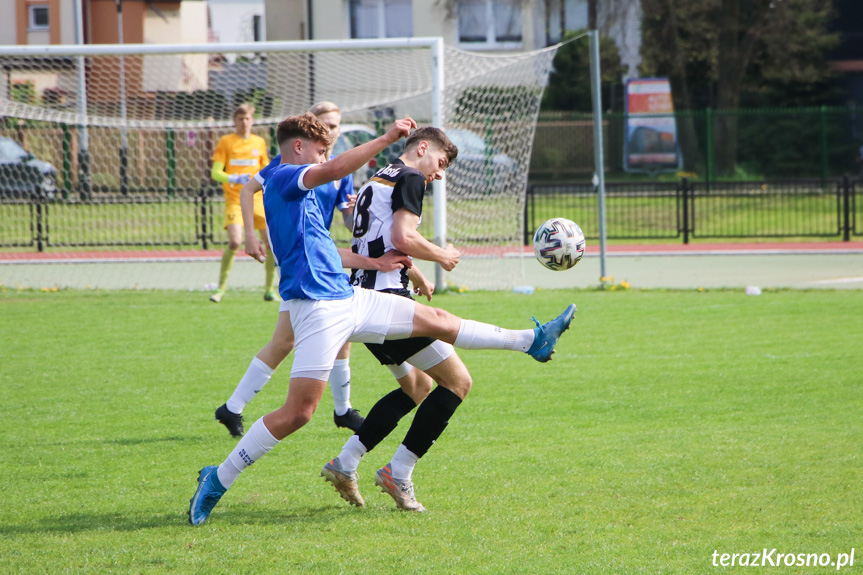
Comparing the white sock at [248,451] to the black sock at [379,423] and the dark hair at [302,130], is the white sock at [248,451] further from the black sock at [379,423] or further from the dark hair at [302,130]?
the dark hair at [302,130]

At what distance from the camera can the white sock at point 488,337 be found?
4484 mm

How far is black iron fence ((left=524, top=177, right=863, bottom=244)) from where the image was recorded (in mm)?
19125

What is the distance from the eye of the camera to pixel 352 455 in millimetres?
4582

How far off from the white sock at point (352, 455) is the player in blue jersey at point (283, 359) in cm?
94

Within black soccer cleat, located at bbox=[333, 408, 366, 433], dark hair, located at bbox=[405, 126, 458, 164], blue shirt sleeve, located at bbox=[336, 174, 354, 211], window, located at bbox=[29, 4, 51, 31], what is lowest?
black soccer cleat, located at bbox=[333, 408, 366, 433]

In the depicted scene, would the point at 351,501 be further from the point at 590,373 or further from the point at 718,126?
the point at 718,126

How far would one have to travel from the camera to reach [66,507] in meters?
4.63

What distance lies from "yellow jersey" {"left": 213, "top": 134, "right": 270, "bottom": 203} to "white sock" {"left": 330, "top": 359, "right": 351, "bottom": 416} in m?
5.23

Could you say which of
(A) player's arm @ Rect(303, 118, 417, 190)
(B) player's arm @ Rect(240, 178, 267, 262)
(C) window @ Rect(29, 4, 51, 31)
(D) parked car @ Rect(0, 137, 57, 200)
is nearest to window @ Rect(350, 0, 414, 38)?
(C) window @ Rect(29, 4, 51, 31)

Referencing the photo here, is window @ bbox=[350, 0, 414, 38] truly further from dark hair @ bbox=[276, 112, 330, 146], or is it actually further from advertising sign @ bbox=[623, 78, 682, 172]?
dark hair @ bbox=[276, 112, 330, 146]

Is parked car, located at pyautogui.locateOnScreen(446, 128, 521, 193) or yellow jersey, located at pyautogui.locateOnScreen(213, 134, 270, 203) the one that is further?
parked car, located at pyautogui.locateOnScreen(446, 128, 521, 193)

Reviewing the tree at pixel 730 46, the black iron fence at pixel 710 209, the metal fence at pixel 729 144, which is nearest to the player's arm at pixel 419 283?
the black iron fence at pixel 710 209

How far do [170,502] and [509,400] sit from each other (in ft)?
9.13

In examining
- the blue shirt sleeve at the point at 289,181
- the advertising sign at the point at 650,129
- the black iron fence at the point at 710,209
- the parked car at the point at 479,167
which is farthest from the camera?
the advertising sign at the point at 650,129
